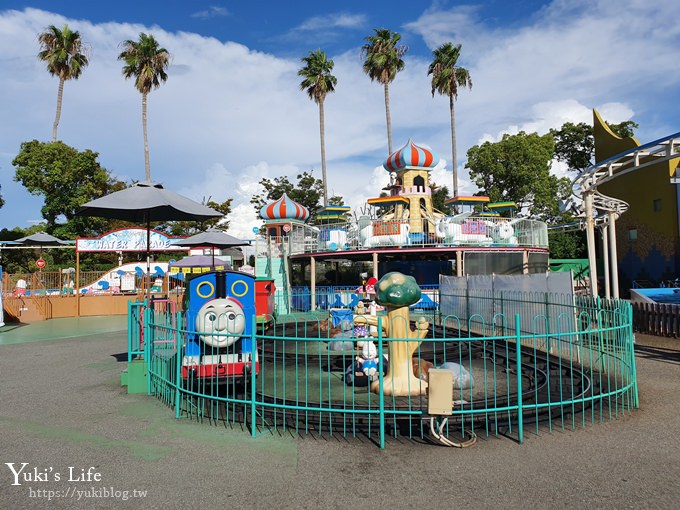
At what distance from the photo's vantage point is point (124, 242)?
25.1 meters

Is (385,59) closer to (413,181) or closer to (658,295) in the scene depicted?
(413,181)

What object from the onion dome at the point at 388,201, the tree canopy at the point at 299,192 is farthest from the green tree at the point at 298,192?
the onion dome at the point at 388,201

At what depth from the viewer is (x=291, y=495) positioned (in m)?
4.07

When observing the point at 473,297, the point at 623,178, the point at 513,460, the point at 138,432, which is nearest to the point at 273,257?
the point at 473,297

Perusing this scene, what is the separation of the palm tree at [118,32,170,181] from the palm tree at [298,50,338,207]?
11189 millimetres

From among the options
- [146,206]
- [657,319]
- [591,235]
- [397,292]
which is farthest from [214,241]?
[657,319]

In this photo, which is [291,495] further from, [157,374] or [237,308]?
[157,374]

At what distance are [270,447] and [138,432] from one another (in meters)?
1.76

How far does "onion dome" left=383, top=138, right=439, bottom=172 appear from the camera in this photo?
24.4 m

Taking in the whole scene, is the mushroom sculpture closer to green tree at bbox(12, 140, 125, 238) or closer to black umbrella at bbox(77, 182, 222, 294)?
black umbrella at bbox(77, 182, 222, 294)

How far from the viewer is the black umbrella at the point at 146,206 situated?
308 inches

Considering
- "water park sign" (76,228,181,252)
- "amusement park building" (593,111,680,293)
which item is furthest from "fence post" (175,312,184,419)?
"amusement park building" (593,111,680,293)

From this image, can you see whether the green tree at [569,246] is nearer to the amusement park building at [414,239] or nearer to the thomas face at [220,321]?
the amusement park building at [414,239]

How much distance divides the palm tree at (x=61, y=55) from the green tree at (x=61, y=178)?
11.9 feet
